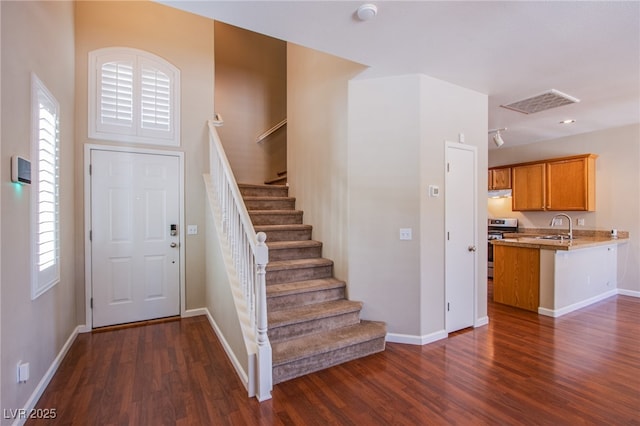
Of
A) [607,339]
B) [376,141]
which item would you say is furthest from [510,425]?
[376,141]

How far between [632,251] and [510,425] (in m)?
4.99

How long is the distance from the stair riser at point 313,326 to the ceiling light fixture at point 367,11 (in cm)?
249

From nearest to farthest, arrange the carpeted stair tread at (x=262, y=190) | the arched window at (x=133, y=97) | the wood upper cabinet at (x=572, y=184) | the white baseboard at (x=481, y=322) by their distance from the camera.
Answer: the arched window at (x=133, y=97), the white baseboard at (x=481, y=322), the carpeted stair tread at (x=262, y=190), the wood upper cabinet at (x=572, y=184)

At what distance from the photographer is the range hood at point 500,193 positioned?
246 inches

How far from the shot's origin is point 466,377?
2.44 metres

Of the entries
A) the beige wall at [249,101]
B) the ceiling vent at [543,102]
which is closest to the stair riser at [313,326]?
the ceiling vent at [543,102]

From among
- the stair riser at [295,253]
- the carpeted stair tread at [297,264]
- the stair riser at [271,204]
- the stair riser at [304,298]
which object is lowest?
the stair riser at [304,298]

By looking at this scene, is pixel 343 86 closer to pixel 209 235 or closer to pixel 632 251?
pixel 209 235

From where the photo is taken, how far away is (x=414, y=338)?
3.04m

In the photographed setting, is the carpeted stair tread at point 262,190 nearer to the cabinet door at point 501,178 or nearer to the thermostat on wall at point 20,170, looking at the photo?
the thermostat on wall at point 20,170

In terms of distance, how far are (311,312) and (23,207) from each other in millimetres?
2293

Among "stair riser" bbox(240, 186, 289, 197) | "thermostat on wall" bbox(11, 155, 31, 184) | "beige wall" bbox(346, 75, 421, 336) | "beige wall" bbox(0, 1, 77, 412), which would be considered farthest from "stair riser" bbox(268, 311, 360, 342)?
"stair riser" bbox(240, 186, 289, 197)

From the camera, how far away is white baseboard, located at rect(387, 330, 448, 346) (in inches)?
119

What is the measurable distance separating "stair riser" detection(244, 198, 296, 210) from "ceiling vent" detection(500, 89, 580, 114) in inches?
123
